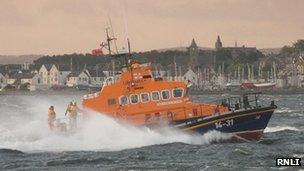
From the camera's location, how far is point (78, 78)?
19188 centimetres

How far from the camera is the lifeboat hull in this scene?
3120 cm

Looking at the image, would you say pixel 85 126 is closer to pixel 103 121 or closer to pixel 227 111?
pixel 103 121

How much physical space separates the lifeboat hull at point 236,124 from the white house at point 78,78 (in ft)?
515

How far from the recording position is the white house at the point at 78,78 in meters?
Answer: 190

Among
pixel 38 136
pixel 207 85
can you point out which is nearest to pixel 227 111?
pixel 38 136

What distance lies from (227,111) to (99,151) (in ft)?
20.4

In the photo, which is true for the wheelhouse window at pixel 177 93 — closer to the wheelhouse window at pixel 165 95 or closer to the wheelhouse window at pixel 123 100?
the wheelhouse window at pixel 165 95

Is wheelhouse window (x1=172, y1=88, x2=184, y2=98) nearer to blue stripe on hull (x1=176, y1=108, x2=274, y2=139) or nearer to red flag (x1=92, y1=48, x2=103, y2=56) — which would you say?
blue stripe on hull (x1=176, y1=108, x2=274, y2=139)

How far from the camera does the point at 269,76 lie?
19550 centimetres

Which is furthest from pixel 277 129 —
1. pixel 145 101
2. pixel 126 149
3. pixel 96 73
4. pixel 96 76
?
pixel 96 73

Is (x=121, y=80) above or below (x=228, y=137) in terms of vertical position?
above

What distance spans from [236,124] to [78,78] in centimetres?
16224

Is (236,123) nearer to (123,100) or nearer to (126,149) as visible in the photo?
(126,149)

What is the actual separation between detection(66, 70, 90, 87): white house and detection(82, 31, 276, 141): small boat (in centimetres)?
15598
